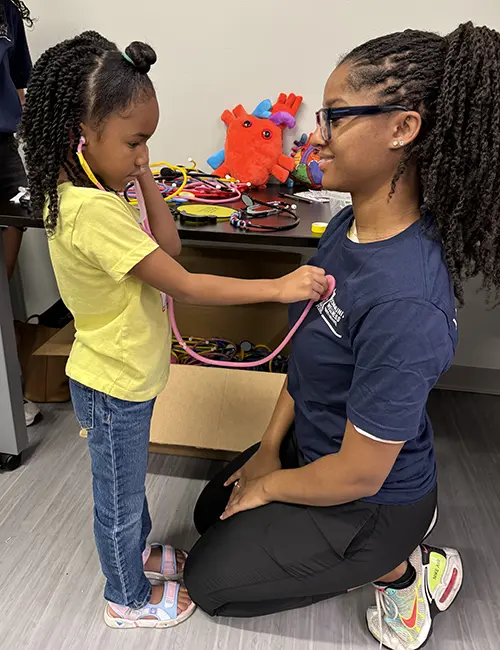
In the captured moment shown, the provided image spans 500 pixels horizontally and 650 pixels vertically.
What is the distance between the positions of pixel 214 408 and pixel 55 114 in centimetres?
102

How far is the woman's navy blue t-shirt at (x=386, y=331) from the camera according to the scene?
0.88 metres

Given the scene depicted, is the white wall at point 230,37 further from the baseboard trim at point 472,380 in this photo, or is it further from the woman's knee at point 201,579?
the woman's knee at point 201,579

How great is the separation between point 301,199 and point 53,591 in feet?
4.01

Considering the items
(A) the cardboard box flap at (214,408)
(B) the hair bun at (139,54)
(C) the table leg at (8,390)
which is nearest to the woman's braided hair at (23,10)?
(C) the table leg at (8,390)

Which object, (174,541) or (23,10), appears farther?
(23,10)

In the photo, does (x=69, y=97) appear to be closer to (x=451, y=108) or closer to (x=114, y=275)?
(x=114, y=275)

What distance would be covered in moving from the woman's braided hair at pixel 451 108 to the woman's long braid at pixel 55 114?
419 millimetres

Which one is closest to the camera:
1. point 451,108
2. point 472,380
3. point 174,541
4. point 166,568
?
point 451,108

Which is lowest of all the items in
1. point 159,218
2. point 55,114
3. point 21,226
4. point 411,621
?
point 411,621

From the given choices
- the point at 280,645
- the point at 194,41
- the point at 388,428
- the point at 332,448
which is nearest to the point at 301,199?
the point at 194,41

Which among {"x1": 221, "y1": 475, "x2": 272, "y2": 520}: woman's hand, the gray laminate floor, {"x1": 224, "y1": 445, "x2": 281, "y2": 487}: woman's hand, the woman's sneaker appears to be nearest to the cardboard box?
the gray laminate floor

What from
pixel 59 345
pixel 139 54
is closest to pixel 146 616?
pixel 59 345

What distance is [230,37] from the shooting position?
1.80 metres

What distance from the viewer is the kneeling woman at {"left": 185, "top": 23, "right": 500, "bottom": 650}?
82 cm
